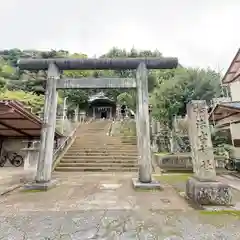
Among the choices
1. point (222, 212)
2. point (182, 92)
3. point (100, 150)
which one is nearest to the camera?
point (222, 212)

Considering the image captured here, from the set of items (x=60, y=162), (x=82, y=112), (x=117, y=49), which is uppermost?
(x=117, y=49)

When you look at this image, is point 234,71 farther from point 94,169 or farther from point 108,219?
point 108,219

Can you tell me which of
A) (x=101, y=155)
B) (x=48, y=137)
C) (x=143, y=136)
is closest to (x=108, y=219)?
(x=143, y=136)

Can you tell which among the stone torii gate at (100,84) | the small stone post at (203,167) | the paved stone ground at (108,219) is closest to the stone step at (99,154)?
the stone torii gate at (100,84)

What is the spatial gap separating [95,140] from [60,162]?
4.63 meters

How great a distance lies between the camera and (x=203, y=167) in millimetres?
5008

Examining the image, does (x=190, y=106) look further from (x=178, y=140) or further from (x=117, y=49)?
(x=117, y=49)

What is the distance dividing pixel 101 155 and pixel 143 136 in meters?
6.64

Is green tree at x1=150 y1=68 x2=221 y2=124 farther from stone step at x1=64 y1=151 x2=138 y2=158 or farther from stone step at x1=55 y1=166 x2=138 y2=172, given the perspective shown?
stone step at x1=55 y1=166 x2=138 y2=172

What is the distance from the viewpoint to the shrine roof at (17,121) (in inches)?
300

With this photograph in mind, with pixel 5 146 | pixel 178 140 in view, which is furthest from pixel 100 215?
pixel 5 146

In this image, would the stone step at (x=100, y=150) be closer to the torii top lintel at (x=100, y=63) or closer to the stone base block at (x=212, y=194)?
the torii top lintel at (x=100, y=63)

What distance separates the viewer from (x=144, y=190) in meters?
6.33

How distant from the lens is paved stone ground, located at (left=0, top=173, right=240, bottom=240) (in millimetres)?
3047
